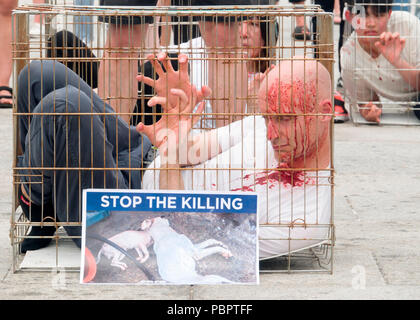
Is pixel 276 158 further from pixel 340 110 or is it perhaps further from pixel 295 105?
pixel 340 110

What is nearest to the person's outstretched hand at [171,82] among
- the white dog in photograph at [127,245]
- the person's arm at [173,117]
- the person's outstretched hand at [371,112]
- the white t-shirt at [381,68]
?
the person's arm at [173,117]

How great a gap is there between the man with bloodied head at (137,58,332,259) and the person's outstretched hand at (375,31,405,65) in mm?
3843

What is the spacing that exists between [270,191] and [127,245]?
2.08 feet

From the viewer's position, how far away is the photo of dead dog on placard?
12.1 feet

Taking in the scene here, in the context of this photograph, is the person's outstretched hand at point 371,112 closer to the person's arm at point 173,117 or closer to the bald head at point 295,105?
the bald head at point 295,105

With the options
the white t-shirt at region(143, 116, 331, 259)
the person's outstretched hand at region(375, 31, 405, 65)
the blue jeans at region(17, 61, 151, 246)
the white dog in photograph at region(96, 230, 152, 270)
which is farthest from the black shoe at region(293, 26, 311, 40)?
the white dog in photograph at region(96, 230, 152, 270)

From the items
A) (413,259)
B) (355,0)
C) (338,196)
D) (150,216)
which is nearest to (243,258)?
(150,216)

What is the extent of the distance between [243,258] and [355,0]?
4.76 meters

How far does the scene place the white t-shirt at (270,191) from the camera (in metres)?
3.89

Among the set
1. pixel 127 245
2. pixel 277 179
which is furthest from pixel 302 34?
pixel 127 245

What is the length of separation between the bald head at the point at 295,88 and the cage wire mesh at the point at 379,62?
13.3ft

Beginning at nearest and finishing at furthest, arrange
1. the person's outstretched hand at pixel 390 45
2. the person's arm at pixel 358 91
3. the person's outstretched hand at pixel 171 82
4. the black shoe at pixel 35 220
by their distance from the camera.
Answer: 1. the person's outstretched hand at pixel 171 82
2. the black shoe at pixel 35 220
3. the person's outstretched hand at pixel 390 45
4. the person's arm at pixel 358 91

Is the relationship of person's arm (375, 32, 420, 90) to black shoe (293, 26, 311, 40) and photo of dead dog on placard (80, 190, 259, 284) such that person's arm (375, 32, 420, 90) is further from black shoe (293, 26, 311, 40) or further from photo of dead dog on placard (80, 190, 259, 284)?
photo of dead dog on placard (80, 190, 259, 284)
